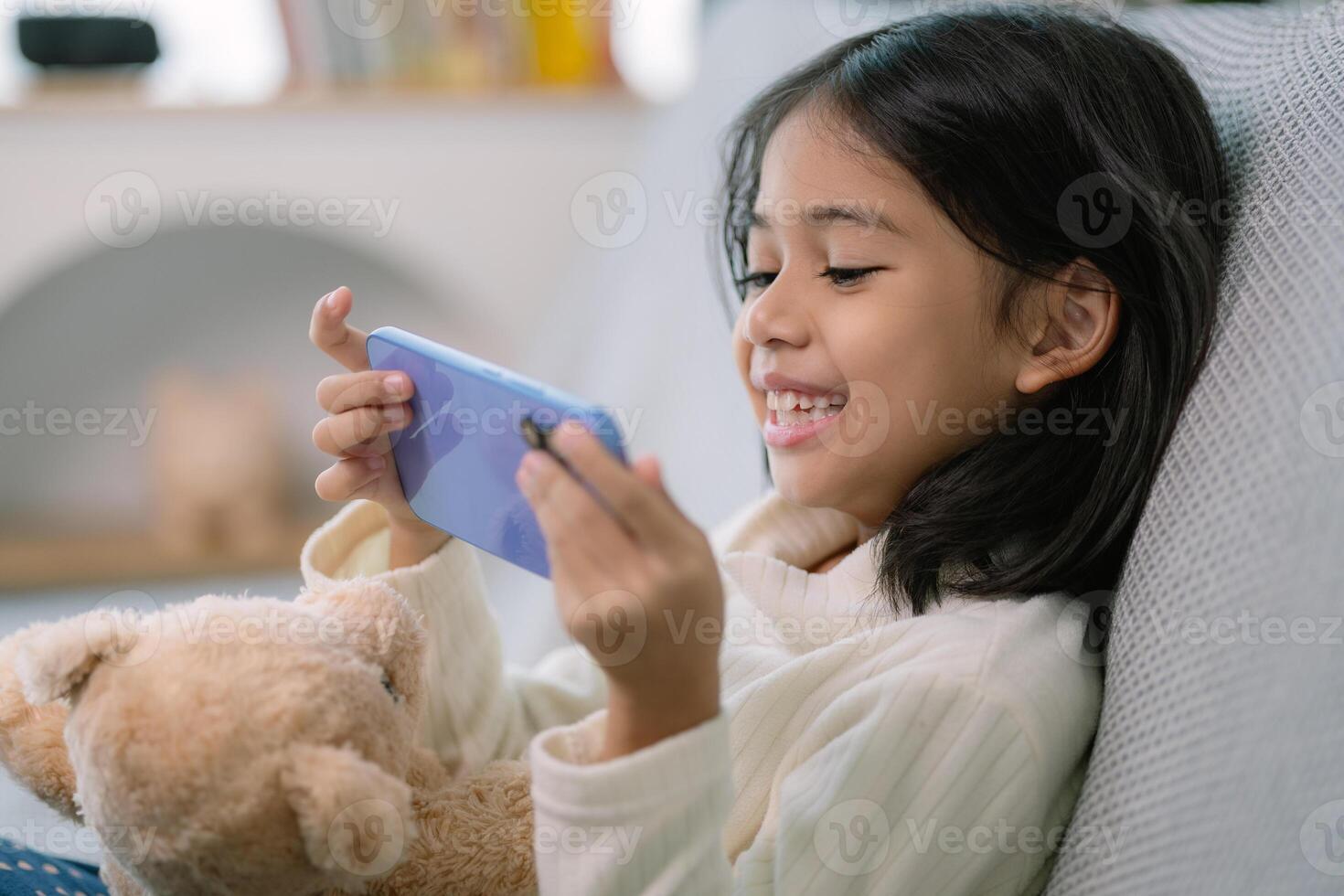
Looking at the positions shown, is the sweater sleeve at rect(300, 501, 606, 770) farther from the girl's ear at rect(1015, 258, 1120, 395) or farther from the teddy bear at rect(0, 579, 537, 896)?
the girl's ear at rect(1015, 258, 1120, 395)

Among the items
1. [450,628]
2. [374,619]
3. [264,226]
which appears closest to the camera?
[374,619]

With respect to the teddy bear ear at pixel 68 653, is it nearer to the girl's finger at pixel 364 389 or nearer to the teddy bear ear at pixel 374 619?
the teddy bear ear at pixel 374 619

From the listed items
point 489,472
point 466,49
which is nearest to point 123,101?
point 466,49

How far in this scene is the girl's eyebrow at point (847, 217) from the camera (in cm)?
71

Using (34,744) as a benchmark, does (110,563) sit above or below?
below

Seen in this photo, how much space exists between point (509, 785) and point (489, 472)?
7.4 inches

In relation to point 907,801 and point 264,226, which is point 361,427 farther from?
point 264,226

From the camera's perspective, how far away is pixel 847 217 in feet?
2.34

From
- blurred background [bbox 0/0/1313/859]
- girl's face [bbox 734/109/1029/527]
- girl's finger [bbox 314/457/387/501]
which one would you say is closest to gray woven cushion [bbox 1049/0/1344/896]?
girl's face [bbox 734/109/1029/527]

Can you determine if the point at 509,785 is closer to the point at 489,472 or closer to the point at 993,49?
the point at 489,472

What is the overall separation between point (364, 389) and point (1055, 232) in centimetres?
45

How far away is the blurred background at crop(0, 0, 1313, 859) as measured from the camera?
184 cm

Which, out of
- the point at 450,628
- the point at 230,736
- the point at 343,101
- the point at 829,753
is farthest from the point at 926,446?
the point at 343,101

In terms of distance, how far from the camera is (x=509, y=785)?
65 cm
